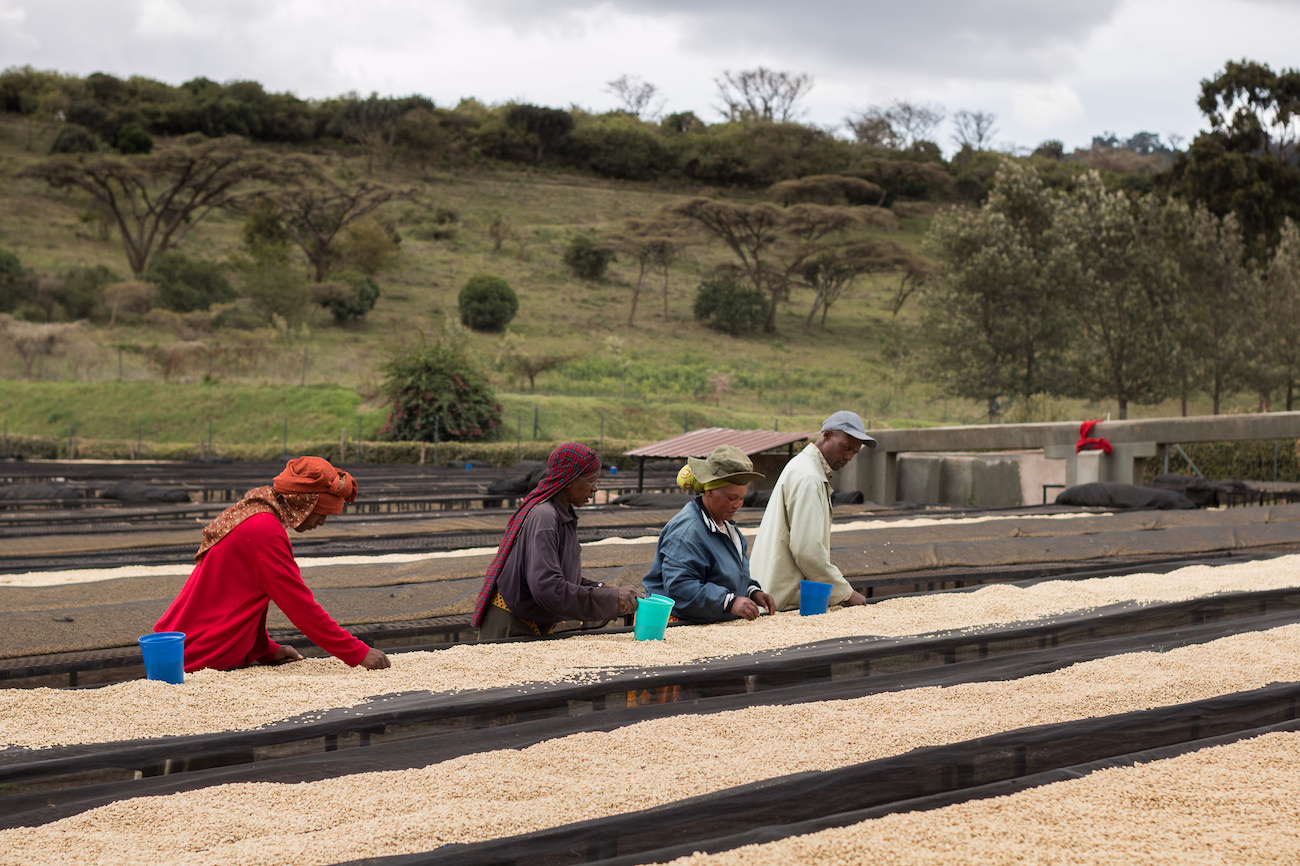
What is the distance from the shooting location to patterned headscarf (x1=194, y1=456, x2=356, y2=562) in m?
3.13

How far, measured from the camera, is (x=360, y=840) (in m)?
2.07

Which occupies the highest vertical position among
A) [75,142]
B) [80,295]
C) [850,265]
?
[75,142]

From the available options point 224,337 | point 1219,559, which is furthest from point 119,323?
point 1219,559

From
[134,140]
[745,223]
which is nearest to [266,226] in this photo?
[134,140]

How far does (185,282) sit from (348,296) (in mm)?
5370

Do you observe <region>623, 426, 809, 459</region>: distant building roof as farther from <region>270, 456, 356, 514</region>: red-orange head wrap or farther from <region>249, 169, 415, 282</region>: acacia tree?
<region>249, 169, 415, 282</region>: acacia tree

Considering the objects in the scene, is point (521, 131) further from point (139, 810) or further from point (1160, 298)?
point (139, 810)

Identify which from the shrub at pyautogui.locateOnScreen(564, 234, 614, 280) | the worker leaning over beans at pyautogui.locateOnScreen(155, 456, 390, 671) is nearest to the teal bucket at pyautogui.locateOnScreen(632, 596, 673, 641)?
the worker leaning over beans at pyautogui.locateOnScreen(155, 456, 390, 671)

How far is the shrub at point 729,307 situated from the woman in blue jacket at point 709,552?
121 ft

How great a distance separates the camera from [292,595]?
3.05m

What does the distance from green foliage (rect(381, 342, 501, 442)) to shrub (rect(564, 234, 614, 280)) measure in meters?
22.0

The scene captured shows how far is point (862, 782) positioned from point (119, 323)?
118ft

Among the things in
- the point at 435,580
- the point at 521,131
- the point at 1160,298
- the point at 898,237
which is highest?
the point at 521,131

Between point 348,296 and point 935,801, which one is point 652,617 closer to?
point 935,801
